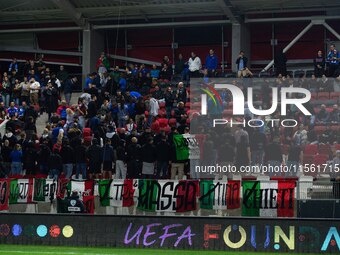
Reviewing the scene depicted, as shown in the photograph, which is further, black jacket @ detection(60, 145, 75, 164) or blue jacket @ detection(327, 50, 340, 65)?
blue jacket @ detection(327, 50, 340, 65)

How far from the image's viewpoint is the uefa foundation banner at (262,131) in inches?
866

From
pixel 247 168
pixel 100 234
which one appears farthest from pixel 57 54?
pixel 100 234

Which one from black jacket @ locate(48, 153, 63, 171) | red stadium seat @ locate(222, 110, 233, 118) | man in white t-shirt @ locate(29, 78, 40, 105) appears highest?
man in white t-shirt @ locate(29, 78, 40, 105)

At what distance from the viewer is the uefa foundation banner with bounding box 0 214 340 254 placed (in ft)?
58.7

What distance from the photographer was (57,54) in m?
40.8

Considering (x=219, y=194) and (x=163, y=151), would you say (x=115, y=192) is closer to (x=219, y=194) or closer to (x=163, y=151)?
(x=163, y=151)

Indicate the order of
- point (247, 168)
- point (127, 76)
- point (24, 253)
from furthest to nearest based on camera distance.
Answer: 1. point (127, 76)
2. point (247, 168)
3. point (24, 253)

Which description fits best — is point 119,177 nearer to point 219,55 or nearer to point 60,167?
point 60,167

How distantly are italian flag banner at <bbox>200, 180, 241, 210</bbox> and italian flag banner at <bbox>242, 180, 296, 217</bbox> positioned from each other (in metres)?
0.26

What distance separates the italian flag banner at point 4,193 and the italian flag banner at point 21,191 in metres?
0.11

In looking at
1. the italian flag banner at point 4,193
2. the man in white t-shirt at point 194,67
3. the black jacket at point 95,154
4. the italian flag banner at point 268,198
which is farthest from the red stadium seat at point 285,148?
the man in white t-shirt at point 194,67

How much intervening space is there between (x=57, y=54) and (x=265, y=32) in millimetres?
9704

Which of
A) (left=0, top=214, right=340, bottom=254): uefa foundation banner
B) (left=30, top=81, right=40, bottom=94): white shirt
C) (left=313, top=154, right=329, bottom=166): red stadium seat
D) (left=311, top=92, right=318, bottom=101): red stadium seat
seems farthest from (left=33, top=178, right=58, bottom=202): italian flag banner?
(left=30, top=81, right=40, bottom=94): white shirt

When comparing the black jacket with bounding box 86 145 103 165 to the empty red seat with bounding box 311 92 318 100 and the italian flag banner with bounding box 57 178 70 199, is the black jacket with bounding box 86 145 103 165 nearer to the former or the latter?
the italian flag banner with bounding box 57 178 70 199
